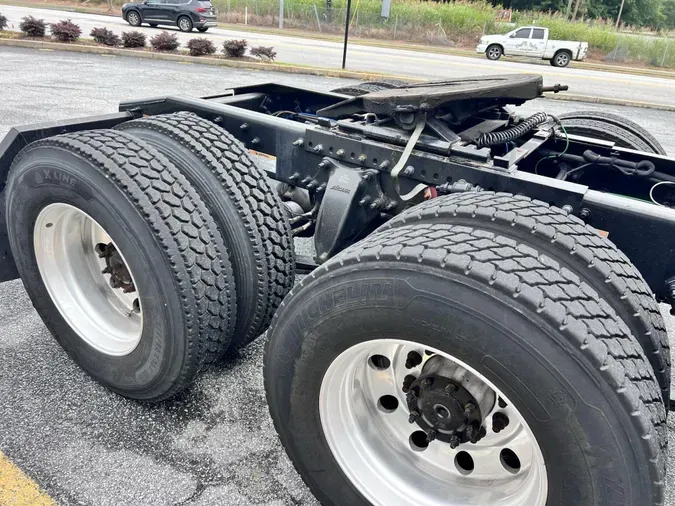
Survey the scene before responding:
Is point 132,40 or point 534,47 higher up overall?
point 534,47

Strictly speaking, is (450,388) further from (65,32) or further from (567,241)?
(65,32)

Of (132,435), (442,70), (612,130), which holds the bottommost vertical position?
(132,435)

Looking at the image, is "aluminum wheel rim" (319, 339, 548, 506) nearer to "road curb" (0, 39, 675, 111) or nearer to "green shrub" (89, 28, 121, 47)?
"road curb" (0, 39, 675, 111)

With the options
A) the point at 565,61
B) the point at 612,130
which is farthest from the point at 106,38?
the point at 565,61

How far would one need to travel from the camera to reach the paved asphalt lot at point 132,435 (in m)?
2.21

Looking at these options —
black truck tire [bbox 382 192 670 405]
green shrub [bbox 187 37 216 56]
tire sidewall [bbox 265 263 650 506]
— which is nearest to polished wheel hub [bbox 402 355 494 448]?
tire sidewall [bbox 265 263 650 506]

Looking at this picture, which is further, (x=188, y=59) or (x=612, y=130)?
(x=188, y=59)

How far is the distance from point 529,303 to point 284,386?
0.93m

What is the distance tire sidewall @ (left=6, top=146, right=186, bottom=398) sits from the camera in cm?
224

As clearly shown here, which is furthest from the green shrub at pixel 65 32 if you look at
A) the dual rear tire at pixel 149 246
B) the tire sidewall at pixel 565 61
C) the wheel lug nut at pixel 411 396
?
the tire sidewall at pixel 565 61

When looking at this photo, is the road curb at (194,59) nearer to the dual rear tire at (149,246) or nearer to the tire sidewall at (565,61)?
the dual rear tire at (149,246)

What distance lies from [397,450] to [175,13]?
25770 millimetres

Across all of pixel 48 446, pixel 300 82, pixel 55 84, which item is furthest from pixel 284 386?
pixel 300 82

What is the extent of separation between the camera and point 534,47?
2561 cm
